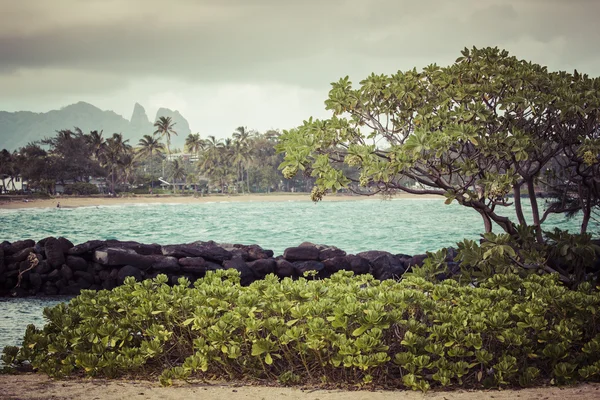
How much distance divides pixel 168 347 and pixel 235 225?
115ft

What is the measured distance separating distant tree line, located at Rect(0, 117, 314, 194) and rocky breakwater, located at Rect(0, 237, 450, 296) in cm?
4128

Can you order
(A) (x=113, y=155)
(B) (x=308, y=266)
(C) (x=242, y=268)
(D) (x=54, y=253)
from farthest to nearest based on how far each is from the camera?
(A) (x=113, y=155), (D) (x=54, y=253), (B) (x=308, y=266), (C) (x=242, y=268)

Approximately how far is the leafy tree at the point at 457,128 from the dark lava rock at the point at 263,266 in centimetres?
492

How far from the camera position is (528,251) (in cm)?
622

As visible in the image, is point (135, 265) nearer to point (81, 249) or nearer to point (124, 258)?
point (124, 258)

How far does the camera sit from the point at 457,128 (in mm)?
5613

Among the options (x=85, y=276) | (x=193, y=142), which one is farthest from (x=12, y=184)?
(x=85, y=276)

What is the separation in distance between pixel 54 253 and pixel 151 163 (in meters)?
66.0

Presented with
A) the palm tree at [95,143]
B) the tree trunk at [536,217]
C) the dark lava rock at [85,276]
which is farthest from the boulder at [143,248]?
the palm tree at [95,143]

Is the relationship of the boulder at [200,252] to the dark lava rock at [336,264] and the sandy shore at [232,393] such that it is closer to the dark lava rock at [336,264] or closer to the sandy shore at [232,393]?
the dark lava rock at [336,264]

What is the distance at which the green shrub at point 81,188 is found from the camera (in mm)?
56469

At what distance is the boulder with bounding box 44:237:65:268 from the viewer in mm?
11414

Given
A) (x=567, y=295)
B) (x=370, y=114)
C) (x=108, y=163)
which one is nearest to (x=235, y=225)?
(x=108, y=163)

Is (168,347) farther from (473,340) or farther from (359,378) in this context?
(473,340)
